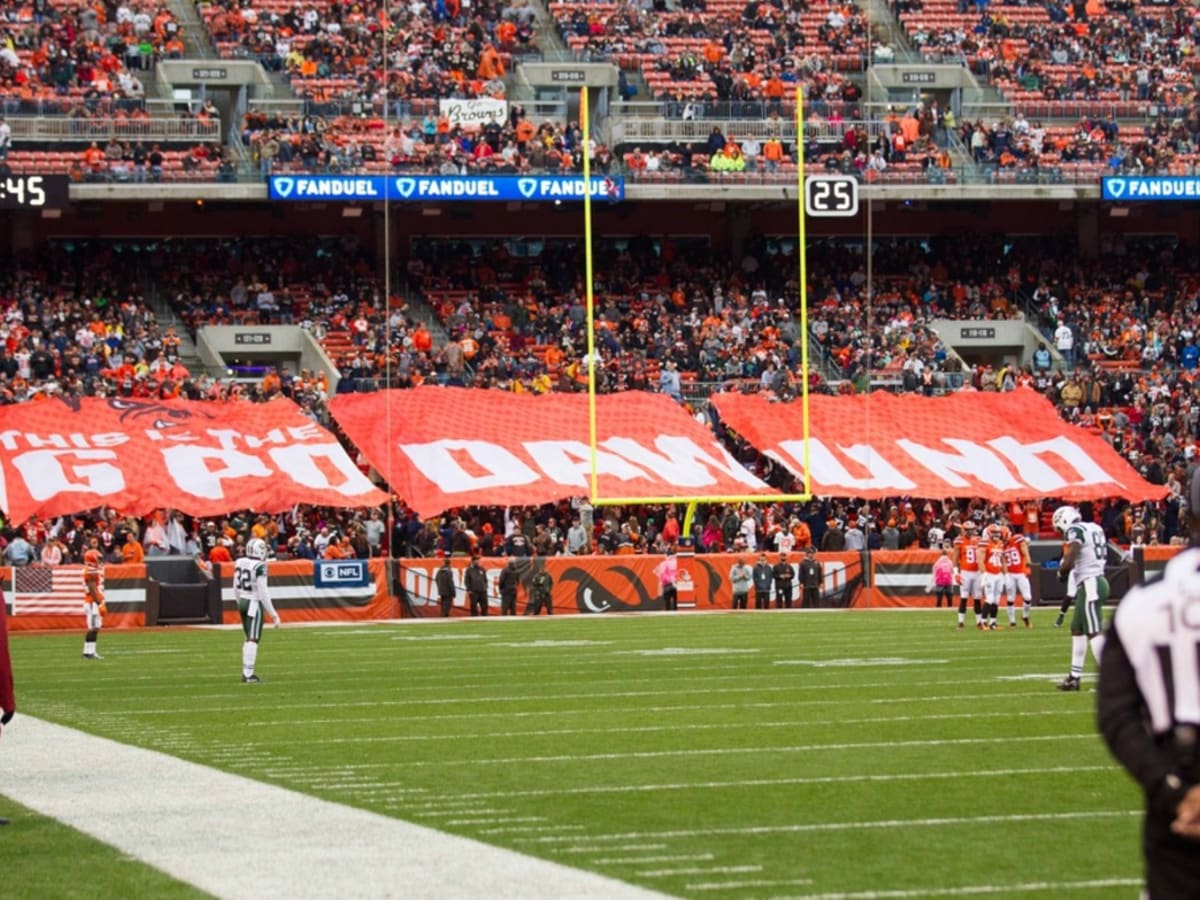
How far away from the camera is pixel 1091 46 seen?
48562mm

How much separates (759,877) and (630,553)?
84.5 ft

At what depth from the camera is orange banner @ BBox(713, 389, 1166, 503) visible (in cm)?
3644

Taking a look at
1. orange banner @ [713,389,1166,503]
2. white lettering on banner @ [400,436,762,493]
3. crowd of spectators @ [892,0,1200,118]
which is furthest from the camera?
crowd of spectators @ [892,0,1200,118]

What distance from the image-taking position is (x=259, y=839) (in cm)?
888

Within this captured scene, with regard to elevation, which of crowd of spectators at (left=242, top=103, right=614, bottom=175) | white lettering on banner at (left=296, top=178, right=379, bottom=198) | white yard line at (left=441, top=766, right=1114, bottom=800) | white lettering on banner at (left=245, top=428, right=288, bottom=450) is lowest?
white yard line at (left=441, top=766, right=1114, bottom=800)

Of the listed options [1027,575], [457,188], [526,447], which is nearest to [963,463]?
[526,447]

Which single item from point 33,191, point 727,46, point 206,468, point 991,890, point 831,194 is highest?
point 727,46

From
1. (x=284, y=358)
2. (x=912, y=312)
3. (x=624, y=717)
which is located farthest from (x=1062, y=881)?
(x=912, y=312)

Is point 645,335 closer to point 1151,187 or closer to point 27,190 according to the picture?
point 1151,187

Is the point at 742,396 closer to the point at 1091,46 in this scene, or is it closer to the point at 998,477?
the point at 998,477

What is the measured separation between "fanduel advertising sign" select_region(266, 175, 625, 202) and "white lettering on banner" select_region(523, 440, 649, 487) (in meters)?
6.74

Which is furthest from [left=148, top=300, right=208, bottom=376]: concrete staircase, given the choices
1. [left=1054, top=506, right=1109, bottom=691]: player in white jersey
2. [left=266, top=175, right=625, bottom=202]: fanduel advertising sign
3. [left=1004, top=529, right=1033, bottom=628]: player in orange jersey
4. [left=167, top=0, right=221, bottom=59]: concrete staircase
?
[left=1054, top=506, right=1109, bottom=691]: player in white jersey

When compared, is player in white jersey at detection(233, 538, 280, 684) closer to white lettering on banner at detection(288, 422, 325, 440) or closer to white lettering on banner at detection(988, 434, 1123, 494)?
white lettering on banner at detection(288, 422, 325, 440)

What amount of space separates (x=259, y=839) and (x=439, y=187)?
32.7m
